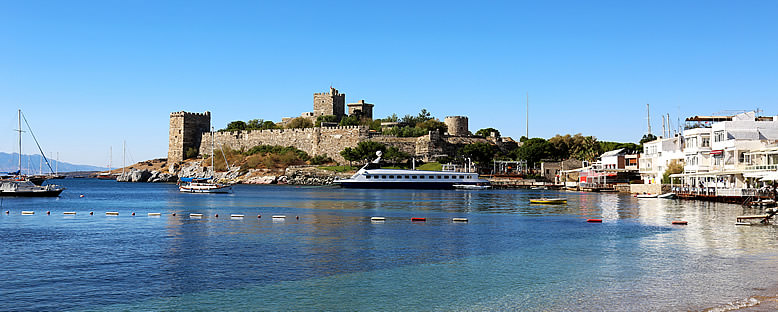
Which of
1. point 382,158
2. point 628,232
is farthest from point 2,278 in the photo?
point 382,158

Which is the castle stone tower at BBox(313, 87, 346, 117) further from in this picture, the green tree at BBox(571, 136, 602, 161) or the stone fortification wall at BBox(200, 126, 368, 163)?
the green tree at BBox(571, 136, 602, 161)

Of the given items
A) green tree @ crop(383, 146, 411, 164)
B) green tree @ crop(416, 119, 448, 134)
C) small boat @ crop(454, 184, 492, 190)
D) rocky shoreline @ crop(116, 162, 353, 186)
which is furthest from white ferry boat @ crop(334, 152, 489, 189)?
green tree @ crop(416, 119, 448, 134)

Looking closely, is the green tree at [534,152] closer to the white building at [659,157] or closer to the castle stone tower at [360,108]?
the white building at [659,157]

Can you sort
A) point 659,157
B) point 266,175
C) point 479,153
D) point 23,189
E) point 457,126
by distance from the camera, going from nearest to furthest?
point 23,189
point 659,157
point 479,153
point 266,175
point 457,126

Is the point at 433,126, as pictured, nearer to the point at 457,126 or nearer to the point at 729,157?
the point at 457,126

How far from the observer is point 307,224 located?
99.8 feet

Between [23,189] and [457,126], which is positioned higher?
[457,126]

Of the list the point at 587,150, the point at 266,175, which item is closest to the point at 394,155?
the point at 266,175

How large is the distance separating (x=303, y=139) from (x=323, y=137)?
459 centimetres

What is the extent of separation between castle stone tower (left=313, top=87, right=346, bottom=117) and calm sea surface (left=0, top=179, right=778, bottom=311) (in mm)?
92391

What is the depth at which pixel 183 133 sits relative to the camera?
121m

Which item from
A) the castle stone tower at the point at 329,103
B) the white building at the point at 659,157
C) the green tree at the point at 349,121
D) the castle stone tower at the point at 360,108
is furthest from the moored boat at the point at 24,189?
the castle stone tower at the point at 360,108

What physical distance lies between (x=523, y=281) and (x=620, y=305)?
3214 mm

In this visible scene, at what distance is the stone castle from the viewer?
342ft
